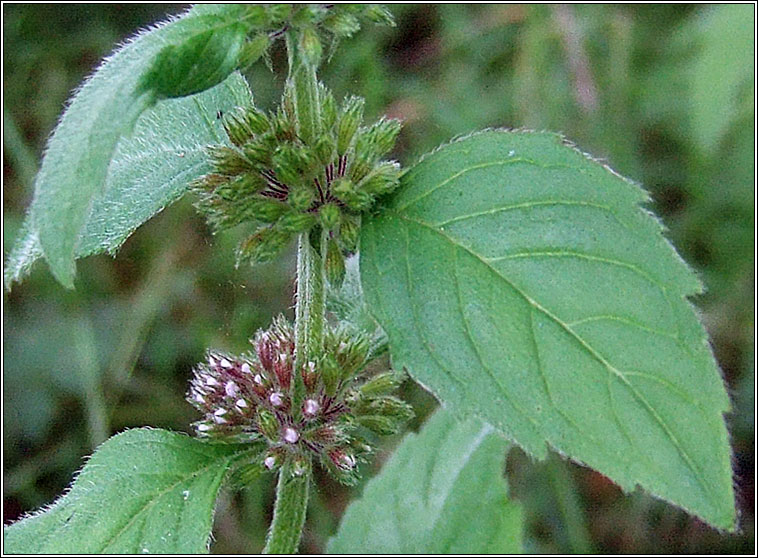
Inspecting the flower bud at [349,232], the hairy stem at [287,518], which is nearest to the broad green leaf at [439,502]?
the hairy stem at [287,518]

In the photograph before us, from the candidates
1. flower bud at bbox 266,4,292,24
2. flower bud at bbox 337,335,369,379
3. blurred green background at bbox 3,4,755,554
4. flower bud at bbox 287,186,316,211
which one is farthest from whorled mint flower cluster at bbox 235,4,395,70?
blurred green background at bbox 3,4,755,554

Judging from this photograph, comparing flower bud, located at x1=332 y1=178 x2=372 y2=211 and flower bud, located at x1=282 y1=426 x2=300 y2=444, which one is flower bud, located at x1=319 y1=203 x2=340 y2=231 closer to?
flower bud, located at x1=332 y1=178 x2=372 y2=211

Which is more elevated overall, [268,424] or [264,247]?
[264,247]

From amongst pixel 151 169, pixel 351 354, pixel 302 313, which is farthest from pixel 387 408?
pixel 151 169

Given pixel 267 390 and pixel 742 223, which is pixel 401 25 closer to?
pixel 742 223

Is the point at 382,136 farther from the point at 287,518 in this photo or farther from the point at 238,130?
the point at 287,518

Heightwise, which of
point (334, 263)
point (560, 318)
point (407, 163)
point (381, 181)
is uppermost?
point (407, 163)
